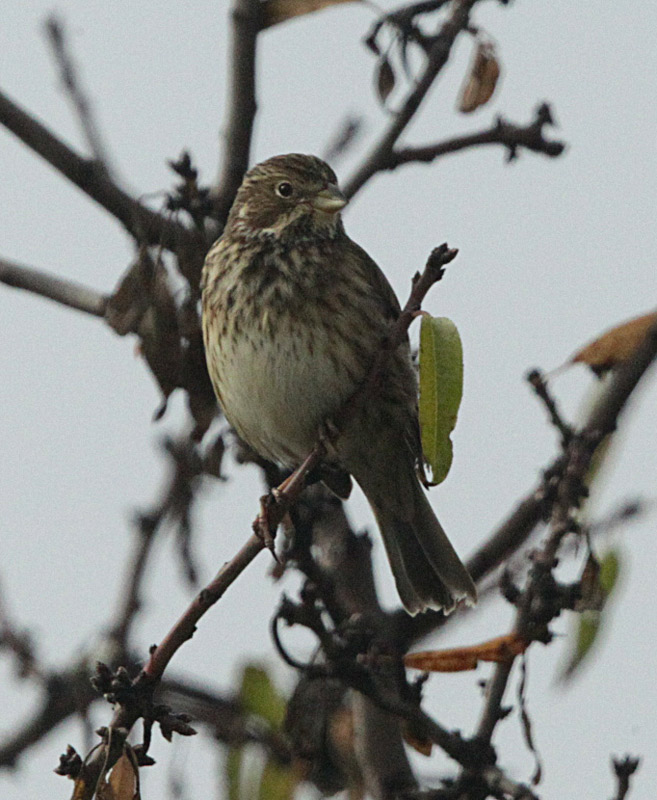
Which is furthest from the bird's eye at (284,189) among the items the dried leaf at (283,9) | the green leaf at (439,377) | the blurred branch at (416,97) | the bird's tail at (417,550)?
the green leaf at (439,377)

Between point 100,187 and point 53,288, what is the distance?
1.17 feet

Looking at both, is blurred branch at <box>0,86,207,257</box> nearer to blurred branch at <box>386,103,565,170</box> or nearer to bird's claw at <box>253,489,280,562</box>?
blurred branch at <box>386,103,565,170</box>

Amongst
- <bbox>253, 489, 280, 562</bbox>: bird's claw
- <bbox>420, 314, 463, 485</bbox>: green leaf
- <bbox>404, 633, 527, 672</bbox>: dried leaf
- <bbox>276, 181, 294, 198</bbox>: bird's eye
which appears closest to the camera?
<bbox>420, 314, 463, 485</bbox>: green leaf

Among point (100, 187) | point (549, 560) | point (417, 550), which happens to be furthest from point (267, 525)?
point (100, 187)

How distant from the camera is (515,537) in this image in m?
4.38

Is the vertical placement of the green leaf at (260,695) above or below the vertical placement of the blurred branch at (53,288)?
below

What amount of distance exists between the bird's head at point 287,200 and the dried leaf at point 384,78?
1.24ft

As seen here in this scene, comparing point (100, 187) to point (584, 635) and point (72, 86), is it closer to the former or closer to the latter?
point (72, 86)

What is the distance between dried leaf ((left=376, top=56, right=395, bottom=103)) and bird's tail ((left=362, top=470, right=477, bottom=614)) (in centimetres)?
120

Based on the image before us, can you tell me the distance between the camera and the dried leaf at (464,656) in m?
3.41

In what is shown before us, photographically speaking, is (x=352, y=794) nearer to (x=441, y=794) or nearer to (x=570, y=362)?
(x=441, y=794)

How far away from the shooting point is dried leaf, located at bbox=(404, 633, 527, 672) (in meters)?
3.41

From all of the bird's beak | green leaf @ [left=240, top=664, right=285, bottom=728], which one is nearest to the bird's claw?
green leaf @ [left=240, top=664, right=285, bottom=728]

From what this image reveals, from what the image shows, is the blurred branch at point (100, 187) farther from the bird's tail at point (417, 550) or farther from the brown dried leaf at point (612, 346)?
the brown dried leaf at point (612, 346)
